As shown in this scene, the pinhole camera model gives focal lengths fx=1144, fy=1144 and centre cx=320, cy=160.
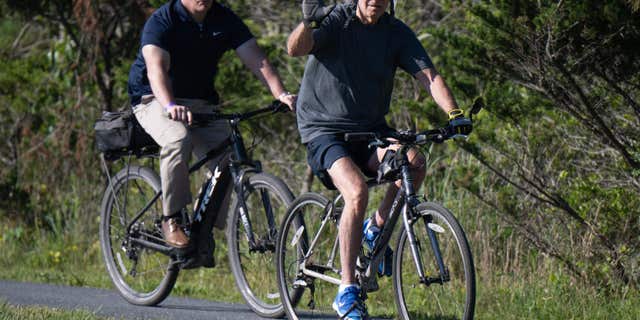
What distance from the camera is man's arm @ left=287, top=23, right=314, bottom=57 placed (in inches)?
223

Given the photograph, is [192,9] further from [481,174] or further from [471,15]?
[481,174]

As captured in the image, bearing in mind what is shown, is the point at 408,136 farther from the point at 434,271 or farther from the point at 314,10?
the point at 314,10

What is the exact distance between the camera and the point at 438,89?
589cm

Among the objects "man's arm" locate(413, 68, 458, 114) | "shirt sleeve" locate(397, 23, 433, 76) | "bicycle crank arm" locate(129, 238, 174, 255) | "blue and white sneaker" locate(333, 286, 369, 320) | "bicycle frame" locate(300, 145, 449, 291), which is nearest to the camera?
"bicycle frame" locate(300, 145, 449, 291)

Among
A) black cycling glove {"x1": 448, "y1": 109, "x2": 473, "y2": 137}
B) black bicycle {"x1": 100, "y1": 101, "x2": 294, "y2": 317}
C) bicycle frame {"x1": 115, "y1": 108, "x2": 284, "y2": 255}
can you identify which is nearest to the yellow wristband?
black cycling glove {"x1": 448, "y1": 109, "x2": 473, "y2": 137}

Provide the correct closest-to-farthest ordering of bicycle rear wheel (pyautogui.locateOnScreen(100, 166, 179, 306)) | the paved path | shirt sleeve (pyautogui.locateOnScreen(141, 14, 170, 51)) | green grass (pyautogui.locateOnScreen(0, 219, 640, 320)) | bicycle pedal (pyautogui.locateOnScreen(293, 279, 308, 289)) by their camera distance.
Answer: bicycle pedal (pyautogui.locateOnScreen(293, 279, 308, 289)) → green grass (pyautogui.locateOnScreen(0, 219, 640, 320)) → shirt sleeve (pyautogui.locateOnScreen(141, 14, 170, 51)) → the paved path → bicycle rear wheel (pyautogui.locateOnScreen(100, 166, 179, 306))

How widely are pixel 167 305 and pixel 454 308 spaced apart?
258cm

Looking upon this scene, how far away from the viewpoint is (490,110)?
697 cm

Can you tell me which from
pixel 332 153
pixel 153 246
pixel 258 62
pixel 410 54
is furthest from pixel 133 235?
pixel 410 54

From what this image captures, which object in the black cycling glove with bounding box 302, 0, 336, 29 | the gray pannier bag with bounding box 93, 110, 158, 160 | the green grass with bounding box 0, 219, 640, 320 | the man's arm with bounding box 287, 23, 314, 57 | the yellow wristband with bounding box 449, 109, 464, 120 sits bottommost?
the green grass with bounding box 0, 219, 640, 320

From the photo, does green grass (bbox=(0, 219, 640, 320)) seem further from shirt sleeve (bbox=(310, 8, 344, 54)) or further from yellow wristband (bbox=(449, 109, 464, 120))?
shirt sleeve (bbox=(310, 8, 344, 54))

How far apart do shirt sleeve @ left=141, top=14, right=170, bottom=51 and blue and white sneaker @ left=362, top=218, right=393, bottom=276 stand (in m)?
1.84

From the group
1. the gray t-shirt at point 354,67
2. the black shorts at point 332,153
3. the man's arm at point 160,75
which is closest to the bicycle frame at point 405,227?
the black shorts at point 332,153

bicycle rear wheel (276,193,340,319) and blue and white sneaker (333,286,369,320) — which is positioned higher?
bicycle rear wheel (276,193,340,319)
